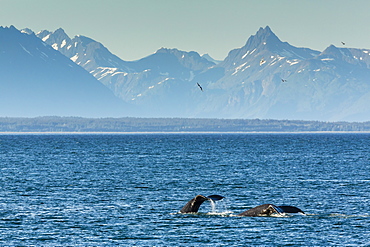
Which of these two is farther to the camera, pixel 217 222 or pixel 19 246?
pixel 217 222

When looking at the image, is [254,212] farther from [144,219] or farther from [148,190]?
[148,190]

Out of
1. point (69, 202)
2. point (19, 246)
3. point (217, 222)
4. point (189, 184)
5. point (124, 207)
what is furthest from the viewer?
point (189, 184)

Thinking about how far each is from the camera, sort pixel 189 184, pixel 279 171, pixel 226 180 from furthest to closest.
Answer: pixel 279 171 < pixel 226 180 < pixel 189 184

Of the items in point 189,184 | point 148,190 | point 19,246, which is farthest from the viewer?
point 189,184

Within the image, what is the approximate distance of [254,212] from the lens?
5169 cm

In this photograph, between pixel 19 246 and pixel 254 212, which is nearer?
pixel 19 246

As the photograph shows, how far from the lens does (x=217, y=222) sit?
4969cm

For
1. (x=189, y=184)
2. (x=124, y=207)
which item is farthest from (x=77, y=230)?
(x=189, y=184)

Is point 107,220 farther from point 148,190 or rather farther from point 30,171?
point 30,171

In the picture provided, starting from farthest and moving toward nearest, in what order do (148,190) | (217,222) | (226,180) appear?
(226,180)
(148,190)
(217,222)

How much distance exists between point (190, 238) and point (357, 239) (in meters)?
9.64

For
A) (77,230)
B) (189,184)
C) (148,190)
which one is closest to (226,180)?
(189,184)

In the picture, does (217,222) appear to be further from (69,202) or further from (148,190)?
(148,190)

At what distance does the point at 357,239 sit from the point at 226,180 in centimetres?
4667
